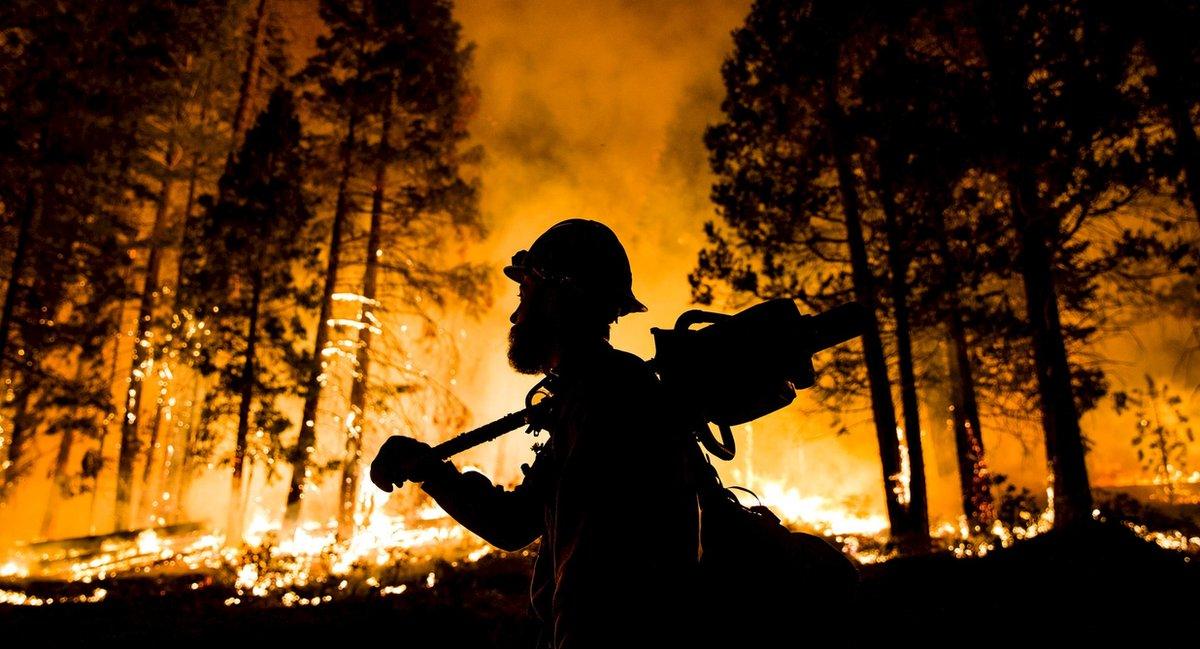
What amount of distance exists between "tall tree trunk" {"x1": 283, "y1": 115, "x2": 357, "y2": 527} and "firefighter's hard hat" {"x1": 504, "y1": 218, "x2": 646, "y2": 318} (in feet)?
50.4

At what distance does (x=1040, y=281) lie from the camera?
37.1 ft

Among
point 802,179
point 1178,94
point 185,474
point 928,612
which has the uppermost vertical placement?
point 802,179

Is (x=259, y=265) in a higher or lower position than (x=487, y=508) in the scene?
higher

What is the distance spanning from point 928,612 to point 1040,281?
7.79 metres

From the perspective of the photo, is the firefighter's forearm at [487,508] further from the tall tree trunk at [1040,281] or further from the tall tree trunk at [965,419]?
the tall tree trunk at [965,419]

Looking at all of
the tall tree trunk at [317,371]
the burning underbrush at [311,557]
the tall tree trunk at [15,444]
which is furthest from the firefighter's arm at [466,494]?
the tall tree trunk at [15,444]

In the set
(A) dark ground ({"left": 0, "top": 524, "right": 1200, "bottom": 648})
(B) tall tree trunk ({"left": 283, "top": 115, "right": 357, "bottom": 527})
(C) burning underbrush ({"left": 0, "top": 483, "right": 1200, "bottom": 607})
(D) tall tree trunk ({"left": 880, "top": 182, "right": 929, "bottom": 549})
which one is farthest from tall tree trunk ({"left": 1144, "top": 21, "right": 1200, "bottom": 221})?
(B) tall tree trunk ({"left": 283, "top": 115, "right": 357, "bottom": 527})

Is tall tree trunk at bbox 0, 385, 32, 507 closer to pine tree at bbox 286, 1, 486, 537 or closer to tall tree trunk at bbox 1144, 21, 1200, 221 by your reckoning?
pine tree at bbox 286, 1, 486, 537

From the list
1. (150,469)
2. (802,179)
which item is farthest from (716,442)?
(150,469)

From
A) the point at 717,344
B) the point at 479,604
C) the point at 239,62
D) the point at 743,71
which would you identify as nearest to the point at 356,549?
the point at 479,604

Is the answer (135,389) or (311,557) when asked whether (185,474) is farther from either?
(311,557)

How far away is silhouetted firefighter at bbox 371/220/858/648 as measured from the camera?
4.62 ft

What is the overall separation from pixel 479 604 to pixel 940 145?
37.4ft

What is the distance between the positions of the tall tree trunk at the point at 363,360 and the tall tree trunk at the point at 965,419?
1382 centimetres
